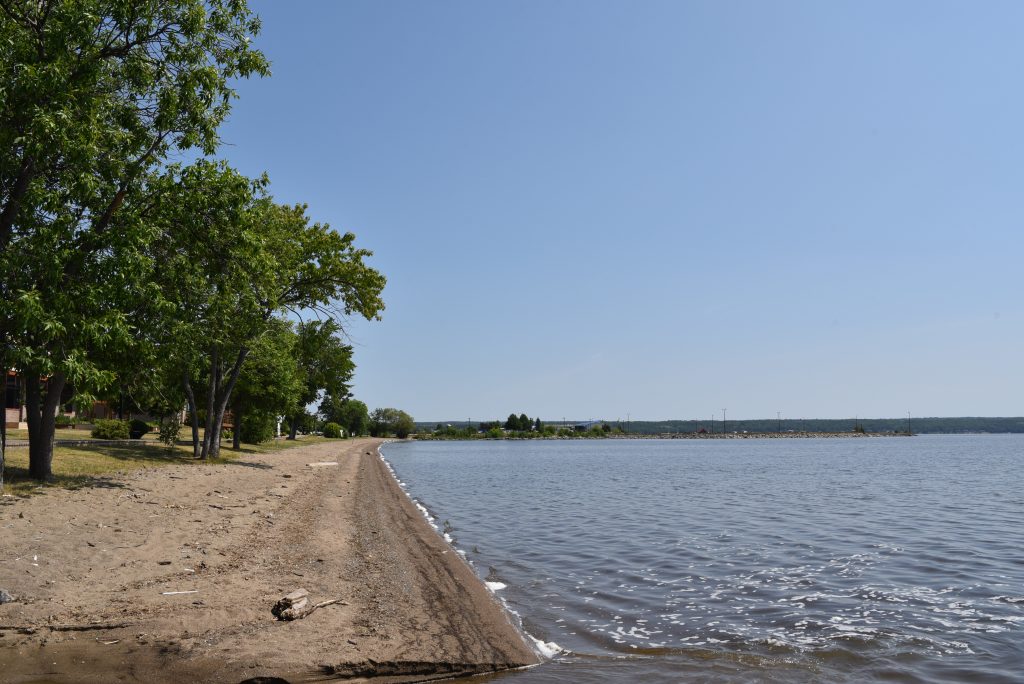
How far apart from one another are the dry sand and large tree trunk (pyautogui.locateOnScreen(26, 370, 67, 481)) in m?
1.88

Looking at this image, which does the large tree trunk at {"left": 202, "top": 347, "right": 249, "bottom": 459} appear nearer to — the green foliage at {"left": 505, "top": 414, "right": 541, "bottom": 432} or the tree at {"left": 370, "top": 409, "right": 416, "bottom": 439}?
the tree at {"left": 370, "top": 409, "right": 416, "bottom": 439}

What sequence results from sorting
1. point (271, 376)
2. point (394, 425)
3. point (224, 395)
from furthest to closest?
point (394, 425) < point (271, 376) < point (224, 395)

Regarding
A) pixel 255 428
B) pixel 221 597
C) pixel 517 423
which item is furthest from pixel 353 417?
pixel 221 597

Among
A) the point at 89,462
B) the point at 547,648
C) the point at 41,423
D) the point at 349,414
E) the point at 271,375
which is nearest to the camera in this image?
the point at 547,648

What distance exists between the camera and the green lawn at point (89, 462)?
18.7 m

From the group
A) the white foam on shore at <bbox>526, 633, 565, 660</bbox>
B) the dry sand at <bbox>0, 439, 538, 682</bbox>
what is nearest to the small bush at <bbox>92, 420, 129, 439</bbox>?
the dry sand at <bbox>0, 439, 538, 682</bbox>

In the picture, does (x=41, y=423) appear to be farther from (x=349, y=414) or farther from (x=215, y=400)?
(x=349, y=414)

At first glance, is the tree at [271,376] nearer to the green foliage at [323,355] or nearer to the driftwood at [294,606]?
the green foliage at [323,355]

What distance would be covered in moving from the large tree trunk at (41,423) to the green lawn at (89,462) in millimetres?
366

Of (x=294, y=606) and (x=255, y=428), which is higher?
(x=255, y=428)

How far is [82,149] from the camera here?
16.3m

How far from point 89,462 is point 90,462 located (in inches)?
3.2

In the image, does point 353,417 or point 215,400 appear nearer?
point 215,400

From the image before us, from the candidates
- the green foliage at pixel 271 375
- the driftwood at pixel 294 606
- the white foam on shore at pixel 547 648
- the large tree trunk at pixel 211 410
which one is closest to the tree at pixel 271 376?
the green foliage at pixel 271 375
